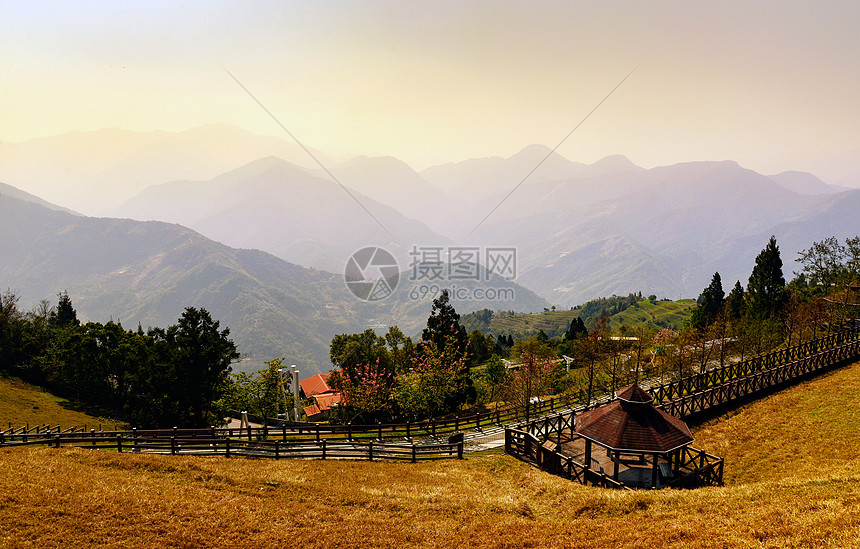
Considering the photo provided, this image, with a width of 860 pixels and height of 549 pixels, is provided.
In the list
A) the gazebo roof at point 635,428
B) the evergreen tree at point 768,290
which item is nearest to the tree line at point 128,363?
the gazebo roof at point 635,428

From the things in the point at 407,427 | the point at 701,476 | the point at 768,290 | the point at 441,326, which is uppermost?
the point at 768,290

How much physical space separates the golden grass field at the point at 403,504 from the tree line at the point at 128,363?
1641cm

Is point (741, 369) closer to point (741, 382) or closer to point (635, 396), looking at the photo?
point (741, 382)

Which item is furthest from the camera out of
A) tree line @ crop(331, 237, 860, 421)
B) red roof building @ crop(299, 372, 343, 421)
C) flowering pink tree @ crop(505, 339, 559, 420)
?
red roof building @ crop(299, 372, 343, 421)

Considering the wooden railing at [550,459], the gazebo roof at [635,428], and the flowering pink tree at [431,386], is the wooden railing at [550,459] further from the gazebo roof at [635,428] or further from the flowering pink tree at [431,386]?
the flowering pink tree at [431,386]

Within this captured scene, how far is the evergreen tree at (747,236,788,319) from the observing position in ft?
148

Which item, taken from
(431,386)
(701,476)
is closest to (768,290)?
(701,476)

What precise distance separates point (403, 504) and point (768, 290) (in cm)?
5337

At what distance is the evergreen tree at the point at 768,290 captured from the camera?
148 feet

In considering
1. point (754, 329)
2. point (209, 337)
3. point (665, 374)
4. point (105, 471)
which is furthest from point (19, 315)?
point (754, 329)

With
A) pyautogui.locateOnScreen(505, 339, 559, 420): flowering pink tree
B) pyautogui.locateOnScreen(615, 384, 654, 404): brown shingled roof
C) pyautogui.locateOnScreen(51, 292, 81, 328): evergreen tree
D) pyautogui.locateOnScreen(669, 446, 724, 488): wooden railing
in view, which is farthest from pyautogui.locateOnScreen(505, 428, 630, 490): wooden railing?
pyautogui.locateOnScreen(51, 292, 81, 328): evergreen tree

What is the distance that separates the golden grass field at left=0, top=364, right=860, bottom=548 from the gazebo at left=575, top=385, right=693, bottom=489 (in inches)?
100

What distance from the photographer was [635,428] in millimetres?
17047

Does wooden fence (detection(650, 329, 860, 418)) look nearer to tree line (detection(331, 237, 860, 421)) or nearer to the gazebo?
tree line (detection(331, 237, 860, 421))
